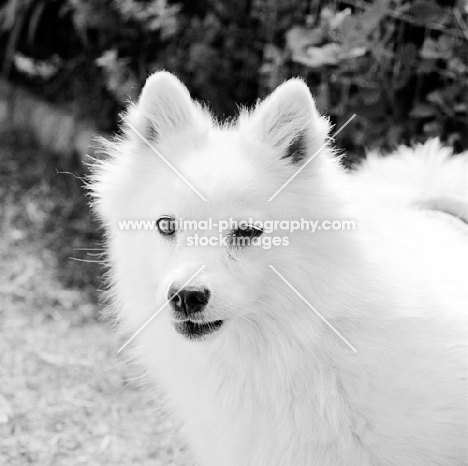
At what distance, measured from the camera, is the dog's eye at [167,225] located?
6.55 feet

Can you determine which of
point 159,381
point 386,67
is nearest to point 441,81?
point 386,67

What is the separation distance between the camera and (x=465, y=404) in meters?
Answer: 2.02

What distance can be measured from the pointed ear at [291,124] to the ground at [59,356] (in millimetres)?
1255

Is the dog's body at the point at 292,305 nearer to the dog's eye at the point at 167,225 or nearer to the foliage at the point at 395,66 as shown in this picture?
the dog's eye at the point at 167,225

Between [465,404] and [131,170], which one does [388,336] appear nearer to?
[465,404]

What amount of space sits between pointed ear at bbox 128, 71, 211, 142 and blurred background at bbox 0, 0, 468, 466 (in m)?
0.31

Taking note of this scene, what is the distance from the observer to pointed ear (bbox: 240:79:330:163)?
2.00 m

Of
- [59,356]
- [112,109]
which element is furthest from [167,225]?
[112,109]

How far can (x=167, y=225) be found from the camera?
6.57ft

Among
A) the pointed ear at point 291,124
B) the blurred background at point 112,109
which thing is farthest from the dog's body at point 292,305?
the blurred background at point 112,109

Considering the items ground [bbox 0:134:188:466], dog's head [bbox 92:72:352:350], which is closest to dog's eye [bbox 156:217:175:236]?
dog's head [bbox 92:72:352:350]

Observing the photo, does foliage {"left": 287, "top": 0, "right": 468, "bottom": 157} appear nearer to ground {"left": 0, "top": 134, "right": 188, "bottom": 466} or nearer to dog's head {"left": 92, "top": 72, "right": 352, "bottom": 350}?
dog's head {"left": 92, "top": 72, "right": 352, "bottom": 350}
